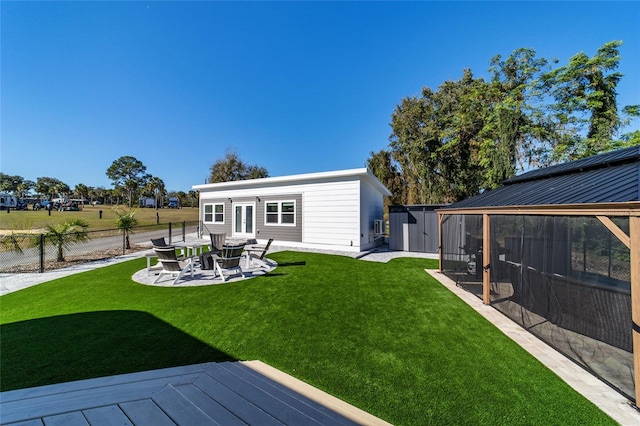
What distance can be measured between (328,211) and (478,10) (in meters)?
11.2

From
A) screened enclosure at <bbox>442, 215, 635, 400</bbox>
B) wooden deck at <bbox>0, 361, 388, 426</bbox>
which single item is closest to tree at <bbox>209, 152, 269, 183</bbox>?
screened enclosure at <bbox>442, 215, 635, 400</bbox>

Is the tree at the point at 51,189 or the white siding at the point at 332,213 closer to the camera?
the white siding at the point at 332,213

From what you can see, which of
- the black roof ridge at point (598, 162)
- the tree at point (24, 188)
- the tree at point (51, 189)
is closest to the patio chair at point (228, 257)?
the black roof ridge at point (598, 162)

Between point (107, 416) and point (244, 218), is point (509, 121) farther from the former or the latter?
point (107, 416)

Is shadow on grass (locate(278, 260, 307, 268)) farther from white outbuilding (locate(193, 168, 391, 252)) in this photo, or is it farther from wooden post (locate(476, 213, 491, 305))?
wooden post (locate(476, 213, 491, 305))

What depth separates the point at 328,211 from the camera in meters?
10.6

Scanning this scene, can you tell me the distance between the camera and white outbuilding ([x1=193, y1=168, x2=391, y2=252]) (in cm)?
1019

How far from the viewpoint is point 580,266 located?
164 inches

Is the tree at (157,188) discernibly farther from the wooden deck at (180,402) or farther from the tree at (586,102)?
the tree at (586,102)

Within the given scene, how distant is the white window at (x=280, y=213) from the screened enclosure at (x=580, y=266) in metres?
8.01

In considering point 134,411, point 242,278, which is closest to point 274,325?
point 134,411

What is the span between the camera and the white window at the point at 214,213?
543 inches

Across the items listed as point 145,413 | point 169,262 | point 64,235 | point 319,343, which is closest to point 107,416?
point 145,413

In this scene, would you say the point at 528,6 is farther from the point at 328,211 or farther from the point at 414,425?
the point at 414,425
